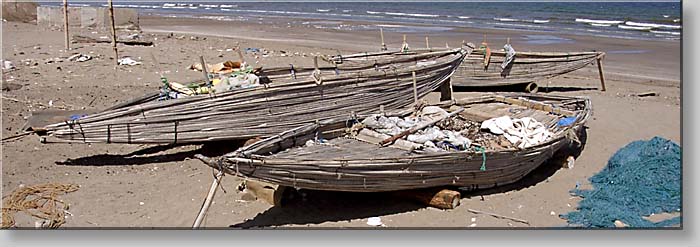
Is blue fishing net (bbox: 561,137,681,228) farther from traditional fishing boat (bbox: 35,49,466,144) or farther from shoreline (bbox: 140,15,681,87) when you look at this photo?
shoreline (bbox: 140,15,681,87)

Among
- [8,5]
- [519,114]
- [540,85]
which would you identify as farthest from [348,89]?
[8,5]

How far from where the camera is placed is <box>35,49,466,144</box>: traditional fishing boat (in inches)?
304

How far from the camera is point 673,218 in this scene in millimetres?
6430

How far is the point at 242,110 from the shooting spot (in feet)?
26.8

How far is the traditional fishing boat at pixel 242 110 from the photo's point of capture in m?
7.73

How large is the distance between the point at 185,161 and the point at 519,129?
4112 millimetres

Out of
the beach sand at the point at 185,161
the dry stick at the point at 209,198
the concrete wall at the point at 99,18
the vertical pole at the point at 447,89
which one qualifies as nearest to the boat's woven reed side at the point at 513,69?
the beach sand at the point at 185,161

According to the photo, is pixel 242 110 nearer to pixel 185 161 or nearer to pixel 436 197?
pixel 185 161

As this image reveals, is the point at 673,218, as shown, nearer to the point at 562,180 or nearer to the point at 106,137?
the point at 562,180

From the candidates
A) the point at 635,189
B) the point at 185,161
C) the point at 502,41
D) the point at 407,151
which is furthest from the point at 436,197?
the point at 502,41

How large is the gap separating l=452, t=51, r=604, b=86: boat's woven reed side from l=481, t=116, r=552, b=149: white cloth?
5116 mm

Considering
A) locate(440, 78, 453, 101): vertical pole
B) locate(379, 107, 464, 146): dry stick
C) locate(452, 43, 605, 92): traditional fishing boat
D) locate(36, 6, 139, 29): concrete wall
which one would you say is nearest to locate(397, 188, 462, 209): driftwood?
locate(379, 107, 464, 146): dry stick

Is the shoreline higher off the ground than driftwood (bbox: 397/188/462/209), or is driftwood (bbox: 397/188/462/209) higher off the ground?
the shoreline

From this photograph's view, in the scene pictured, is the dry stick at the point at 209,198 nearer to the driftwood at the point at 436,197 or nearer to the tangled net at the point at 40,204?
the tangled net at the point at 40,204
